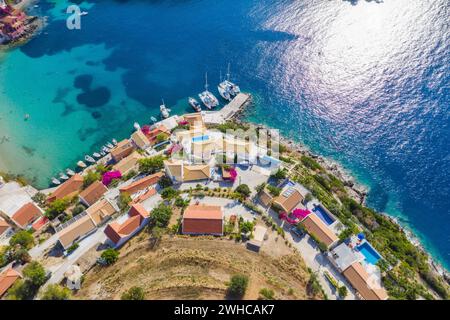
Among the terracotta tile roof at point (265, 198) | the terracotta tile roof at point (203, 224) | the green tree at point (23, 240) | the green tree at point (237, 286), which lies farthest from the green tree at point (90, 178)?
the green tree at point (237, 286)

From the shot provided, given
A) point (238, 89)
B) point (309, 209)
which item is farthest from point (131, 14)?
point (309, 209)

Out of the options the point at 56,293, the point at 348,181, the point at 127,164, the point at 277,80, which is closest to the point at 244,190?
the point at 348,181

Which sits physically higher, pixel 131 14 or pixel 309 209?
pixel 131 14

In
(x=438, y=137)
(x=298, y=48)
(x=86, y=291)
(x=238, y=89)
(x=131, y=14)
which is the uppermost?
(x=131, y=14)

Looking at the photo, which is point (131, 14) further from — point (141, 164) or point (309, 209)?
point (309, 209)

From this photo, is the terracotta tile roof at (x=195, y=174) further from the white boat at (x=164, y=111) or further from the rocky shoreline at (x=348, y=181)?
the white boat at (x=164, y=111)

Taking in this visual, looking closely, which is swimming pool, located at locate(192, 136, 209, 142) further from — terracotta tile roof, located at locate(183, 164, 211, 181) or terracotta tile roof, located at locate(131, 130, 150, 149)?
terracotta tile roof, located at locate(131, 130, 150, 149)
